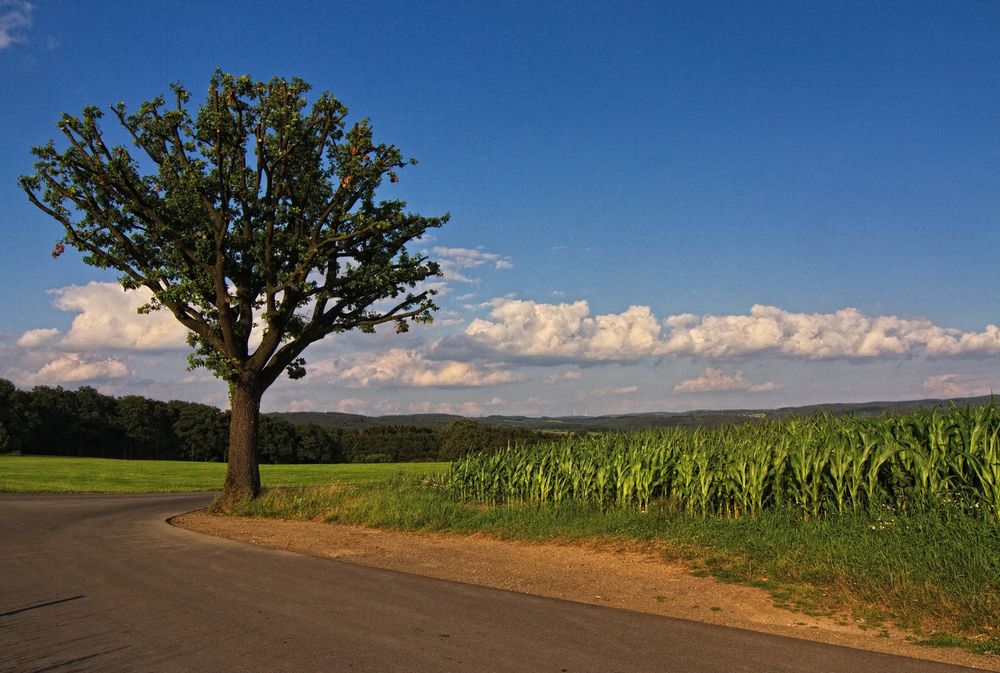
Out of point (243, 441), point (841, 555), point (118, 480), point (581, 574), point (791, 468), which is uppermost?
point (243, 441)

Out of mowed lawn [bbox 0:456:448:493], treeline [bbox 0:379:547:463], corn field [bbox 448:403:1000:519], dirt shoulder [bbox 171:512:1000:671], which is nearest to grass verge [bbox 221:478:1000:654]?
dirt shoulder [bbox 171:512:1000:671]

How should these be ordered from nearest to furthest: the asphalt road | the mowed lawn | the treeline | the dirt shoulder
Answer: the asphalt road, the dirt shoulder, the mowed lawn, the treeline

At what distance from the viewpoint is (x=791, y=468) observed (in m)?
13.0

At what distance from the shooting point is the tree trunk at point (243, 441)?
70.0ft

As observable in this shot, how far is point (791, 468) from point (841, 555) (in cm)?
355

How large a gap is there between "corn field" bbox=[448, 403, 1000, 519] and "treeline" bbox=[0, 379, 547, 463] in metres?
62.9

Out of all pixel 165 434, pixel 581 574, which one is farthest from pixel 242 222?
pixel 165 434

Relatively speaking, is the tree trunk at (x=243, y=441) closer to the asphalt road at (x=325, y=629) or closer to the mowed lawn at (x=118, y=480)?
the mowed lawn at (x=118, y=480)

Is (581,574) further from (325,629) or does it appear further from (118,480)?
(118,480)

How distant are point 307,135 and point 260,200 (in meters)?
2.48

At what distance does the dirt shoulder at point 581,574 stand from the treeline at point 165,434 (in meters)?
64.6

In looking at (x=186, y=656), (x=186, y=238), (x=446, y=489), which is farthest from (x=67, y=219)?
(x=186, y=656)

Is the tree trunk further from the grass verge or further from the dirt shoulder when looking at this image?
the grass verge

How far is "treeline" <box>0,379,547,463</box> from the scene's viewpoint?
83625 millimetres
